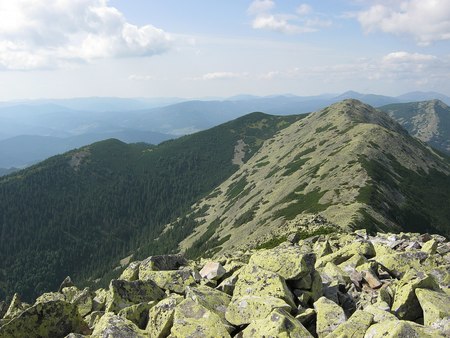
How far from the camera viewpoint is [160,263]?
30094 millimetres

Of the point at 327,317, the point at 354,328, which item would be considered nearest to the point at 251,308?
the point at 327,317

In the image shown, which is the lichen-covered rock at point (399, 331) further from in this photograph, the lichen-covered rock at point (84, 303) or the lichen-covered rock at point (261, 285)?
the lichen-covered rock at point (84, 303)

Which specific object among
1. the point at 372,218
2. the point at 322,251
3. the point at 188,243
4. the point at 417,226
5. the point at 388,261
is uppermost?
the point at 388,261

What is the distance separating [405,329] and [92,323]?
18559 mm

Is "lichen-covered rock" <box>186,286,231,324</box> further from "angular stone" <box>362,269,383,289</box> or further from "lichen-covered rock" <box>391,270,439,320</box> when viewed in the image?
"angular stone" <box>362,269,383,289</box>

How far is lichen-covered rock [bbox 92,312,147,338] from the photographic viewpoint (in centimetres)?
1723

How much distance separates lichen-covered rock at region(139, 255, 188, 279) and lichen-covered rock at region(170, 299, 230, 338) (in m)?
8.76

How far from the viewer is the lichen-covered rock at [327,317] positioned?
1662 centimetres

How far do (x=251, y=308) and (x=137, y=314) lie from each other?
A: 6980 millimetres

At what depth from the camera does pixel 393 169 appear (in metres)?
155

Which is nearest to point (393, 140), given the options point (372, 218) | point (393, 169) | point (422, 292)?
point (393, 169)

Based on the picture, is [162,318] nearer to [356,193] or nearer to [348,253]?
[348,253]

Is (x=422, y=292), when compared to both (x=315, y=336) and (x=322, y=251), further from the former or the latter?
(x=322, y=251)

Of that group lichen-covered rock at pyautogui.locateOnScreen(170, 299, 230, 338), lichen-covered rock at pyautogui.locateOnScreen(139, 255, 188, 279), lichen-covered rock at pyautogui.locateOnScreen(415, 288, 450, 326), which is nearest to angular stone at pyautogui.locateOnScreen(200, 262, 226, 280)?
lichen-covered rock at pyautogui.locateOnScreen(139, 255, 188, 279)
